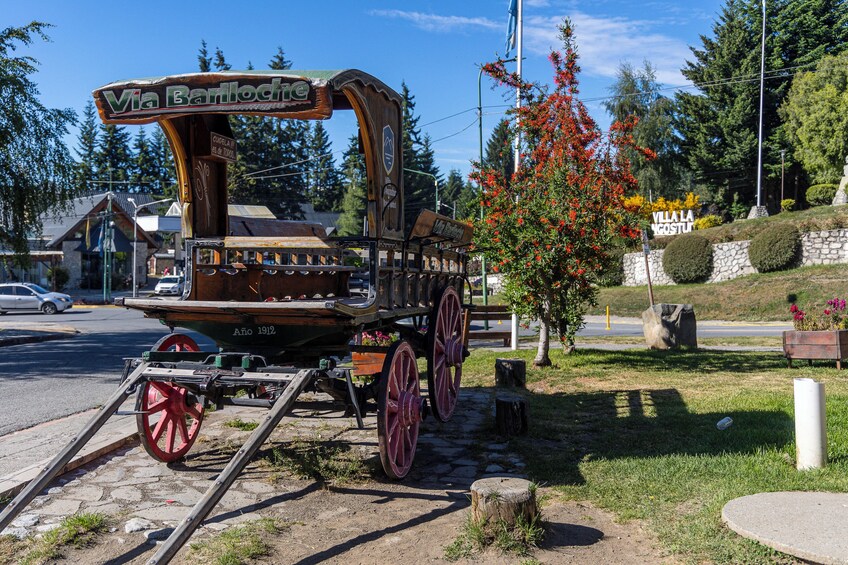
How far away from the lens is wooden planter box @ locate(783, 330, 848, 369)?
36.2ft

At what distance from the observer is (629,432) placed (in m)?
7.52

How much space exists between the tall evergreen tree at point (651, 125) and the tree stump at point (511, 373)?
4212cm

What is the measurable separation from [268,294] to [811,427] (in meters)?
4.75

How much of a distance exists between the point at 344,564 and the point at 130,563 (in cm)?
127

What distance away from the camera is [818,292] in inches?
986

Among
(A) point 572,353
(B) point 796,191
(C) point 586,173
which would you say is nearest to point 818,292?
(A) point 572,353

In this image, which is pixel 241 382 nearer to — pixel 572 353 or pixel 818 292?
pixel 572 353

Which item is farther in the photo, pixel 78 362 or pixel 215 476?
pixel 78 362

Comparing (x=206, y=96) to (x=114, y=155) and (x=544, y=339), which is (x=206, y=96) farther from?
(x=114, y=155)

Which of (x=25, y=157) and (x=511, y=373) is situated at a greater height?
(x=25, y=157)

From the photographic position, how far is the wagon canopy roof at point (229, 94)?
5.09m

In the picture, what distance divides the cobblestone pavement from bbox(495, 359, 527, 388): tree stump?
101 inches

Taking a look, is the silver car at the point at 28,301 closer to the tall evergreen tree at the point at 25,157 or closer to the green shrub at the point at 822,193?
the tall evergreen tree at the point at 25,157

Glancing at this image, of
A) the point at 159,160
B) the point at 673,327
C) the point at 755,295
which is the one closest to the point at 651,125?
the point at 755,295
